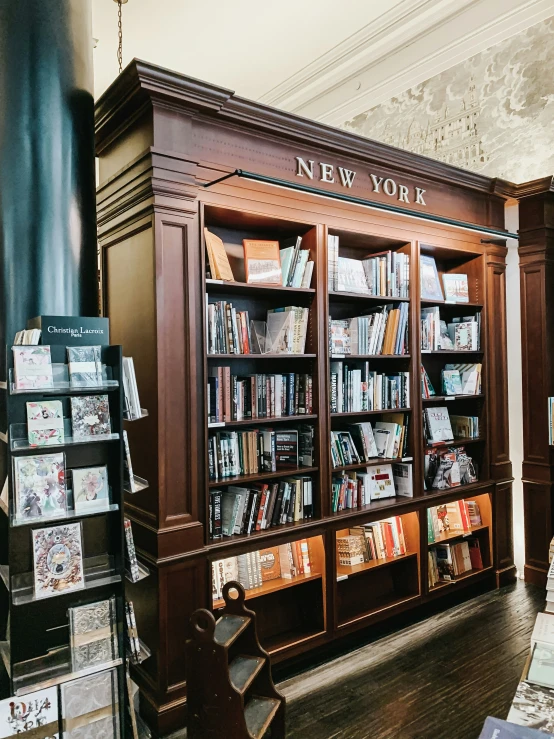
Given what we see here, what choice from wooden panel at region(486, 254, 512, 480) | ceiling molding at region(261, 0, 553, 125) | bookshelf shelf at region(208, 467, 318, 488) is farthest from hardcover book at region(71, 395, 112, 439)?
ceiling molding at region(261, 0, 553, 125)

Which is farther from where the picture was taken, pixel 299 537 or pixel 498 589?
pixel 498 589

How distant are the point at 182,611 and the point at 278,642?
0.69 metres

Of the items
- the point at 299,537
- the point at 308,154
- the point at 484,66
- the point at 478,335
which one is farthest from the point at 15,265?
the point at 484,66

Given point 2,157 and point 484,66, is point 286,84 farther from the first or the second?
point 2,157

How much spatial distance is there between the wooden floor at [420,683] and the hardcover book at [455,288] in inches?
84.2

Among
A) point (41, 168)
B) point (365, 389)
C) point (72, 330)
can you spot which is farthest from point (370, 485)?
point (41, 168)

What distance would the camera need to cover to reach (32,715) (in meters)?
1.72

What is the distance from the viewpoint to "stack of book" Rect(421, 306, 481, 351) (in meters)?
3.73

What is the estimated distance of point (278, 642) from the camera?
9.59 ft

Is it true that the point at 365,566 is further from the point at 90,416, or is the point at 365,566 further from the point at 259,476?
the point at 90,416

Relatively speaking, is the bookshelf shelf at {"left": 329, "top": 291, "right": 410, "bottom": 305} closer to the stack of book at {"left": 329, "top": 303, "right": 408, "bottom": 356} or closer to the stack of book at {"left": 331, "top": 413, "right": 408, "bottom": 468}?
the stack of book at {"left": 329, "top": 303, "right": 408, "bottom": 356}

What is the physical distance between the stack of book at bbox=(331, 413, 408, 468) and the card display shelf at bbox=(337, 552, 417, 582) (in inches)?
24.6


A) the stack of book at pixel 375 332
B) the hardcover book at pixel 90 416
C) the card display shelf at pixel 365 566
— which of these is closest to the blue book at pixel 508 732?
the hardcover book at pixel 90 416

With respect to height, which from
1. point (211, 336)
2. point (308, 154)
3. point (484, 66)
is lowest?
point (211, 336)
